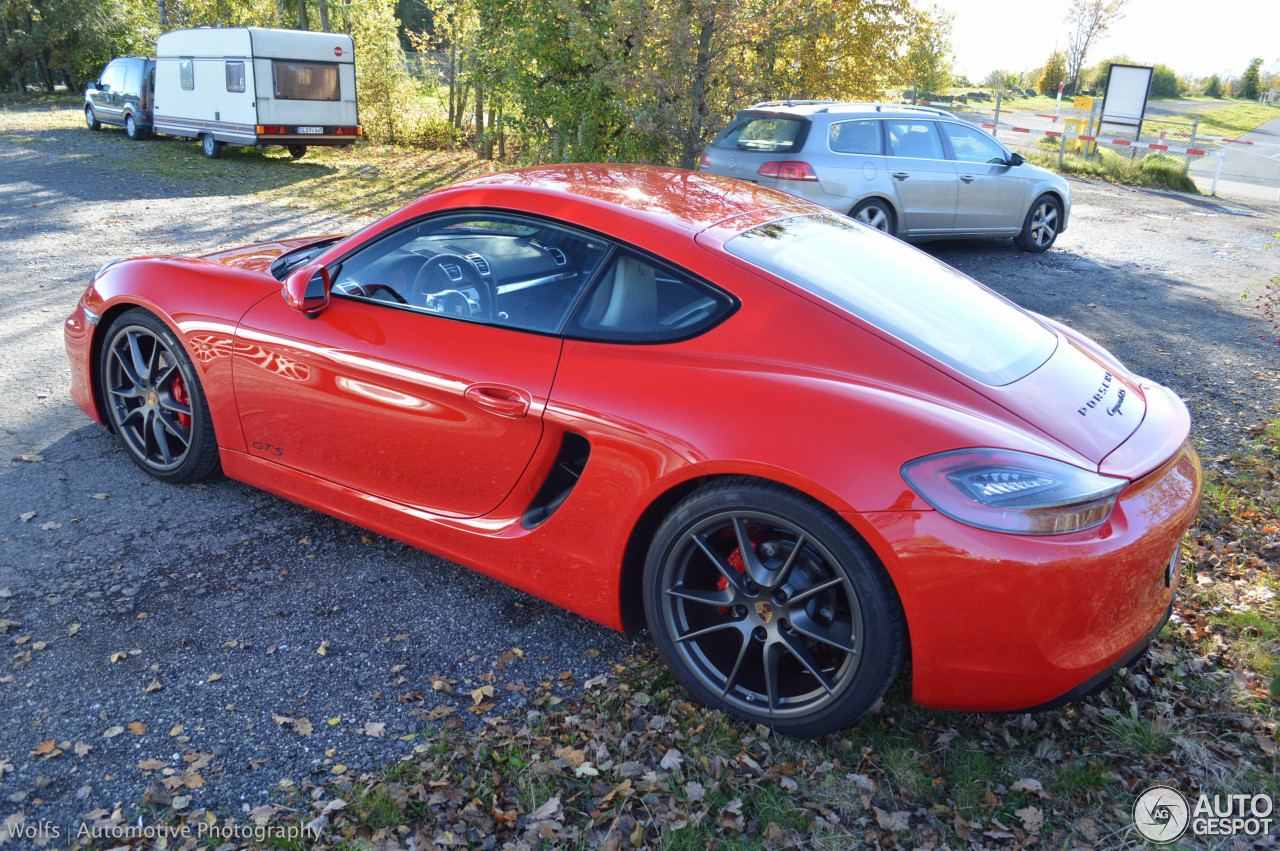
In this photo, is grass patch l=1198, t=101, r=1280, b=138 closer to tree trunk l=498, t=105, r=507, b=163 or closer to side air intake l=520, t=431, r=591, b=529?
tree trunk l=498, t=105, r=507, b=163

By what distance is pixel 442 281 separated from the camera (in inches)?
135

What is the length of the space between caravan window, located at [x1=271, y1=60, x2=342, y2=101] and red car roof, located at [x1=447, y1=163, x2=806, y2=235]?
49.7 feet

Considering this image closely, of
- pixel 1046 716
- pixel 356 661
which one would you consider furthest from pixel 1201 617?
pixel 356 661

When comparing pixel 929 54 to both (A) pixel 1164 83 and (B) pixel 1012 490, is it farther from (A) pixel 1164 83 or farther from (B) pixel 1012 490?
(A) pixel 1164 83

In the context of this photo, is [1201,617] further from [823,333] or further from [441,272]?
[441,272]

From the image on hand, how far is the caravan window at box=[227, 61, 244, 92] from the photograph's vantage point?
16.7 meters

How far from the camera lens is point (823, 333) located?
107 inches

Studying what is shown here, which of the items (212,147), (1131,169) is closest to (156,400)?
(212,147)

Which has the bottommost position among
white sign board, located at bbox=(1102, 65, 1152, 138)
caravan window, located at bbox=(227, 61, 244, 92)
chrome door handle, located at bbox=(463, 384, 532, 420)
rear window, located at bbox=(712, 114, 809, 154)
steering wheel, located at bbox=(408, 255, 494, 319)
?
chrome door handle, located at bbox=(463, 384, 532, 420)

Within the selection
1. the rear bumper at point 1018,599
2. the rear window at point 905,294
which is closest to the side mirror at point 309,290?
the rear window at point 905,294

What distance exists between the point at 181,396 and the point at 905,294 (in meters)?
3.16

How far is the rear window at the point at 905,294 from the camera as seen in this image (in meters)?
2.82

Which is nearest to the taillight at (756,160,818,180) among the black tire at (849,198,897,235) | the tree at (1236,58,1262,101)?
the black tire at (849,198,897,235)

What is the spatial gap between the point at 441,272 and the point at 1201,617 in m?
3.24
